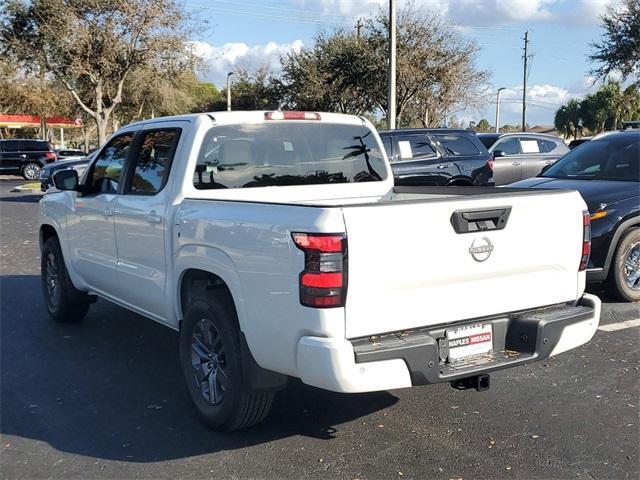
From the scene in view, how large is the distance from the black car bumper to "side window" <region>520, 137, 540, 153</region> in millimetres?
12406

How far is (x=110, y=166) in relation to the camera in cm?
589

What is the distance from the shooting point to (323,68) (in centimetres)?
3328

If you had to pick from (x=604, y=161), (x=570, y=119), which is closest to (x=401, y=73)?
(x=604, y=161)

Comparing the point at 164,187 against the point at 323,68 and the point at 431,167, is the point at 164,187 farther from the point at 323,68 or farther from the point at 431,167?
the point at 323,68

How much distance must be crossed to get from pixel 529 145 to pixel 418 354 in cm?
1378

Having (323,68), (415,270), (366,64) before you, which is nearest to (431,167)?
(415,270)

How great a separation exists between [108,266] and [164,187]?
119 centimetres

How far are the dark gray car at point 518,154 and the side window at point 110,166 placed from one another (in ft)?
35.4

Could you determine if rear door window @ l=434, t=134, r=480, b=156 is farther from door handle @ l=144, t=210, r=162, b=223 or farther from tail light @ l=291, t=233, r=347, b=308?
tail light @ l=291, t=233, r=347, b=308

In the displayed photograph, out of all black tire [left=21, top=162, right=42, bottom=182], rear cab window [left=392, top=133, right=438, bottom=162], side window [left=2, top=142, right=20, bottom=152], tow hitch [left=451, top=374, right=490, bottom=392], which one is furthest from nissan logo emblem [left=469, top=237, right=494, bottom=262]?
side window [left=2, top=142, right=20, bottom=152]

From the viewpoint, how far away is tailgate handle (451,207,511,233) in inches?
144

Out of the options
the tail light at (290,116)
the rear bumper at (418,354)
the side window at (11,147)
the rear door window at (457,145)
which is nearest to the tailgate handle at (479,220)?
the rear bumper at (418,354)

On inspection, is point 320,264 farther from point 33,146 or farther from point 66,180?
point 33,146

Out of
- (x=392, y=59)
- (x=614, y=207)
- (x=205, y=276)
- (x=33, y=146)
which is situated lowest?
(x=205, y=276)
